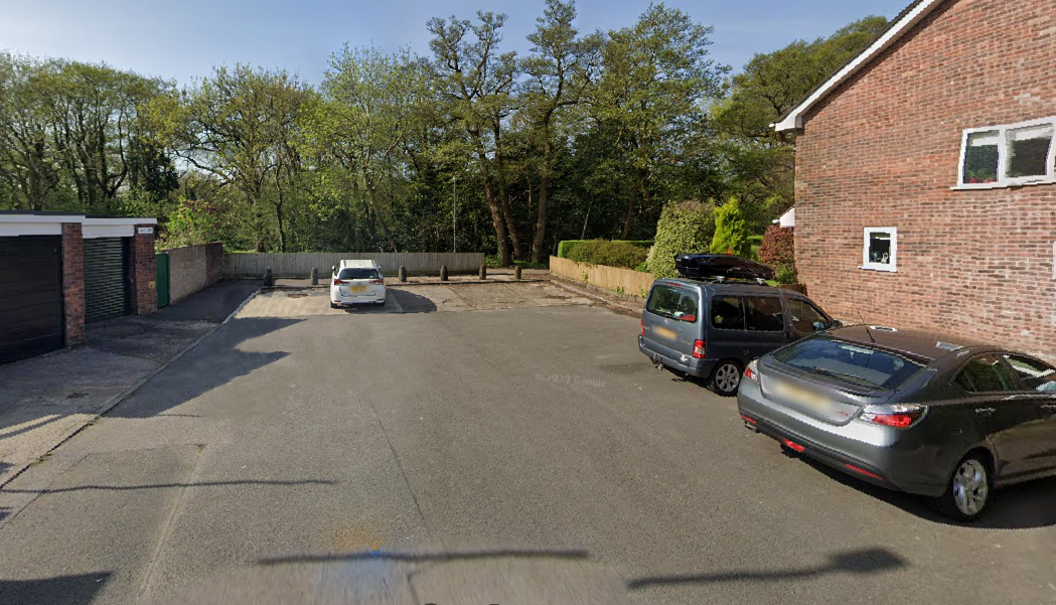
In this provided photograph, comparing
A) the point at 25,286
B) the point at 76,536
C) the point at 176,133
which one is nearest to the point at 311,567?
the point at 76,536

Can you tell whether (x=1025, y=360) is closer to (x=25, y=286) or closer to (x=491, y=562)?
(x=491, y=562)

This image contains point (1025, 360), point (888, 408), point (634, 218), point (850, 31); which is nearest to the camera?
point (888, 408)

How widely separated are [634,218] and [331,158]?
19.5m

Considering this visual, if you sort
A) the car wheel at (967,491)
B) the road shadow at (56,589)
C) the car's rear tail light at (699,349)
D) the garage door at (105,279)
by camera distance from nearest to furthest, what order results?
the road shadow at (56,589), the car wheel at (967,491), the car's rear tail light at (699,349), the garage door at (105,279)

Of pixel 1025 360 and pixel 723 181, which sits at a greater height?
pixel 723 181

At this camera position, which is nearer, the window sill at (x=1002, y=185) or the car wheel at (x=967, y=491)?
the car wheel at (x=967, y=491)

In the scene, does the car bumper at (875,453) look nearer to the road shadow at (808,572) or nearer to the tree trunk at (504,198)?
the road shadow at (808,572)

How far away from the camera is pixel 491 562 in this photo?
3.93 meters

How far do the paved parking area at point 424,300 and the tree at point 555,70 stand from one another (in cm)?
1111

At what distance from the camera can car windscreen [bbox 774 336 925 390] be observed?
4953mm

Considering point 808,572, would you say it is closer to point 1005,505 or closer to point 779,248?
point 1005,505

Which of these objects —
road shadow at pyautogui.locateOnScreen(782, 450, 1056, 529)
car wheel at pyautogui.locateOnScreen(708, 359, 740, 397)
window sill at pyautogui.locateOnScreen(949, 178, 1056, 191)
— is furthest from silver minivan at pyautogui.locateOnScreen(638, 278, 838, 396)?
→ window sill at pyautogui.locateOnScreen(949, 178, 1056, 191)

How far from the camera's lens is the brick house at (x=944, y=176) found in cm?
966

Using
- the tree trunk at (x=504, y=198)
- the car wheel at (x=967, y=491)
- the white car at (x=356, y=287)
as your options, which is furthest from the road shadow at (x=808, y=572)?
the tree trunk at (x=504, y=198)
